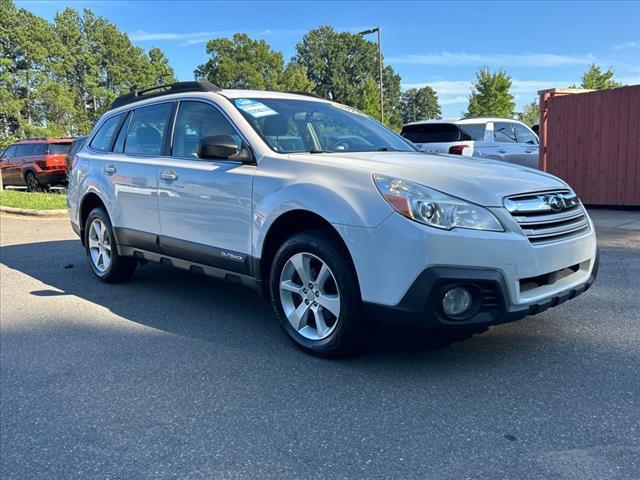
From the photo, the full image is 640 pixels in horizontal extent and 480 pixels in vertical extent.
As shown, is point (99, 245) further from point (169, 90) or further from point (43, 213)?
point (43, 213)

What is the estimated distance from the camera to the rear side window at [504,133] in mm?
11680

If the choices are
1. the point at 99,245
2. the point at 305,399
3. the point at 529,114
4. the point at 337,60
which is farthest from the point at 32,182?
the point at 337,60

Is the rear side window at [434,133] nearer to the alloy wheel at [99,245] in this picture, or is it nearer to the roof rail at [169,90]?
the roof rail at [169,90]

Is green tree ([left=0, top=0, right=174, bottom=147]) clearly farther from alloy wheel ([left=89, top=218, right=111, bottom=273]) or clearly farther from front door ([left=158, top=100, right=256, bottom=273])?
front door ([left=158, top=100, right=256, bottom=273])

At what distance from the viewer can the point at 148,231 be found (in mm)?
4992

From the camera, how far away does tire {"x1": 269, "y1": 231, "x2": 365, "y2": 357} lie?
3.32 metres

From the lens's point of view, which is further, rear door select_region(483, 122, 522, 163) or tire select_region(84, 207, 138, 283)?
rear door select_region(483, 122, 522, 163)

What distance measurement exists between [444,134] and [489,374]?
8534mm

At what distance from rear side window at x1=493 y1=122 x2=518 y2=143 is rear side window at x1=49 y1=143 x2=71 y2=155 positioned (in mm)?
12612

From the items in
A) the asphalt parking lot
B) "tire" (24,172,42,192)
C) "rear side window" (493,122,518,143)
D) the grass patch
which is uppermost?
"rear side window" (493,122,518,143)

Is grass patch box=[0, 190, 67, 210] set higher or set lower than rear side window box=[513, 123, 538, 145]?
lower

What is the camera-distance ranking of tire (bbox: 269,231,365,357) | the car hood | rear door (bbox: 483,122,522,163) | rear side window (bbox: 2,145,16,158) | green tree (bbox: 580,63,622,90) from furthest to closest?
green tree (bbox: 580,63,622,90), rear side window (bbox: 2,145,16,158), rear door (bbox: 483,122,522,163), tire (bbox: 269,231,365,357), the car hood

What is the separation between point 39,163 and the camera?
16.9 meters

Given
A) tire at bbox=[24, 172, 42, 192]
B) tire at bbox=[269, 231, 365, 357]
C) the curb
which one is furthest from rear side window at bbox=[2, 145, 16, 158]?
tire at bbox=[269, 231, 365, 357]
